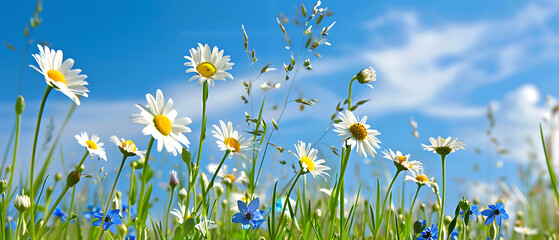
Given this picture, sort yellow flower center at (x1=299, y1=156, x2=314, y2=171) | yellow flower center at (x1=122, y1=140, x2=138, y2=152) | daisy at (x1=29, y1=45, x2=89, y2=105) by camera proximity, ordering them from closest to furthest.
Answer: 1. daisy at (x1=29, y1=45, x2=89, y2=105)
2. yellow flower center at (x1=122, y1=140, x2=138, y2=152)
3. yellow flower center at (x1=299, y1=156, x2=314, y2=171)

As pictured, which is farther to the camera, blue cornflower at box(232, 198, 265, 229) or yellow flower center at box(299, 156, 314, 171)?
yellow flower center at box(299, 156, 314, 171)

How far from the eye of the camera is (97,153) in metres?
1.76

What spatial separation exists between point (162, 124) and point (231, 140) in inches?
18.1

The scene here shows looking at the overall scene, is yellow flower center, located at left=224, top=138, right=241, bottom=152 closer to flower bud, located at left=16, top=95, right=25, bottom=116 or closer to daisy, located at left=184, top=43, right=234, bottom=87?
daisy, located at left=184, top=43, right=234, bottom=87

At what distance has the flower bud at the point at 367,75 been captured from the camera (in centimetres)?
200

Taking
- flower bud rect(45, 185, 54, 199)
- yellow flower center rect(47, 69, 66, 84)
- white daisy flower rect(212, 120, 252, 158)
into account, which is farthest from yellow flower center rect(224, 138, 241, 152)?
flower bud rect(45, 185, 54, 199)

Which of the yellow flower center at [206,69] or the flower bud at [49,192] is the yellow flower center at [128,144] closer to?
the yellow flower center at [206,69]

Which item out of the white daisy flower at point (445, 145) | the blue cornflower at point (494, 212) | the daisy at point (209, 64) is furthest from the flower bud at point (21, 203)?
the blue cornflower at point (494, 212)

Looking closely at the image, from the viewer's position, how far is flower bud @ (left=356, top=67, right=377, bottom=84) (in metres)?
2.00

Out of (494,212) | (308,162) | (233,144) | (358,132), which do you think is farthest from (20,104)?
(494,212)

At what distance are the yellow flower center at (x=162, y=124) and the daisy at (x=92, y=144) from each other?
14.2 inches

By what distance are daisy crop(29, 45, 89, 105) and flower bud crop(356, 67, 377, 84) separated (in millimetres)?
1023

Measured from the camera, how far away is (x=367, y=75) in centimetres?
200

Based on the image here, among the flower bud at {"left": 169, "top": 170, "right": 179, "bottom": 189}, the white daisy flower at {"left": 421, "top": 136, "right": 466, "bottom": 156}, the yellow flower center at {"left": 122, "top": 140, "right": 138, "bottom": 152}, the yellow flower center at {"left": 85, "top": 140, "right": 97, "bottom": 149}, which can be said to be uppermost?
the white daisy flower at {"left": 421, "top": 136, "right": 466, "bottom": 156}
